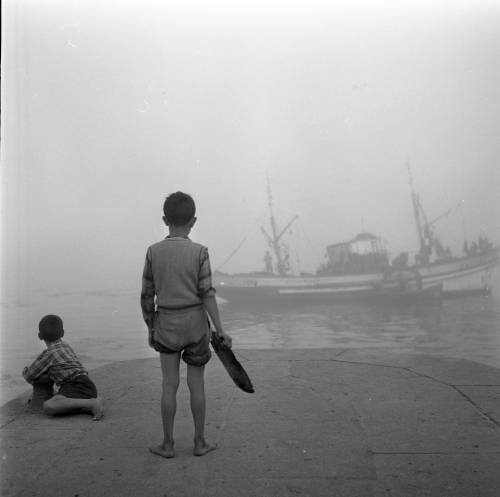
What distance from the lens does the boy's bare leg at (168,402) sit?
2.15m

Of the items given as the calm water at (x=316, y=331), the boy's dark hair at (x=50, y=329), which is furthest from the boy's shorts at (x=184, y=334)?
the calm water at (x=316, y=331)

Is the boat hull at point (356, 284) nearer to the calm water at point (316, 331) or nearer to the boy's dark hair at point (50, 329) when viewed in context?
the calm water at point (316, 331)

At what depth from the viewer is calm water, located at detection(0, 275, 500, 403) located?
1732cm

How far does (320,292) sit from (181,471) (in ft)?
118

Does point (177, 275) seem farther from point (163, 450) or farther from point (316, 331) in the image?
point (316, 331)

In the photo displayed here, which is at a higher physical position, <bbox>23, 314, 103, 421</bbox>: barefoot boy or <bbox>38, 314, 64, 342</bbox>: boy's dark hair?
<bbox>38, 314, 64, 342</bbox>: boy's dark hair

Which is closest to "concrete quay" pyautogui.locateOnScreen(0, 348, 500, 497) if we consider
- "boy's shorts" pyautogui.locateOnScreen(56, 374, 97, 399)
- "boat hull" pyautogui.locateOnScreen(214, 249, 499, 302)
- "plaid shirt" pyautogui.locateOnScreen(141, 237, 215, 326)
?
"boy's shorts" pyautogui.locateOnScreen(56, 374, 97, 399)

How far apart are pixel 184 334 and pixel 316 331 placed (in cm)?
2551

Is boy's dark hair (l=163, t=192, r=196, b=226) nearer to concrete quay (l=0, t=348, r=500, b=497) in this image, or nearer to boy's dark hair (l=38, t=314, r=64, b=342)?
concrete quay (l=0, t=348, r=500, b=497)

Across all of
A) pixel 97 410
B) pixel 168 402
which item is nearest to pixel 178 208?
pixel 168 402

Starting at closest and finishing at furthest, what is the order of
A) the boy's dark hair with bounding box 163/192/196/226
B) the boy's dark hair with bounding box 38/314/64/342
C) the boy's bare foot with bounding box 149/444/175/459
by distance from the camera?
1. the boy's bare foot with bounding box 149/444/175/459
2. the boy's dark hair with bounding box 163/192/196/226
3. the boy's dark hair with bounding box 38/314/64/342

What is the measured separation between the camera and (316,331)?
88.4 ft

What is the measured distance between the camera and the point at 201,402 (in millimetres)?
2189

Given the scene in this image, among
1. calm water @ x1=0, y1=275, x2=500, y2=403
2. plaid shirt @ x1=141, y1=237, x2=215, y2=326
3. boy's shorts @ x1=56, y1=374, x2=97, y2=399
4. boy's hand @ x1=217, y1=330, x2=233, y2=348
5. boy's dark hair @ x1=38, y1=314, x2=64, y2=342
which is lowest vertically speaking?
calm water @ x1=0, y1=275, x2=500, y2=403
